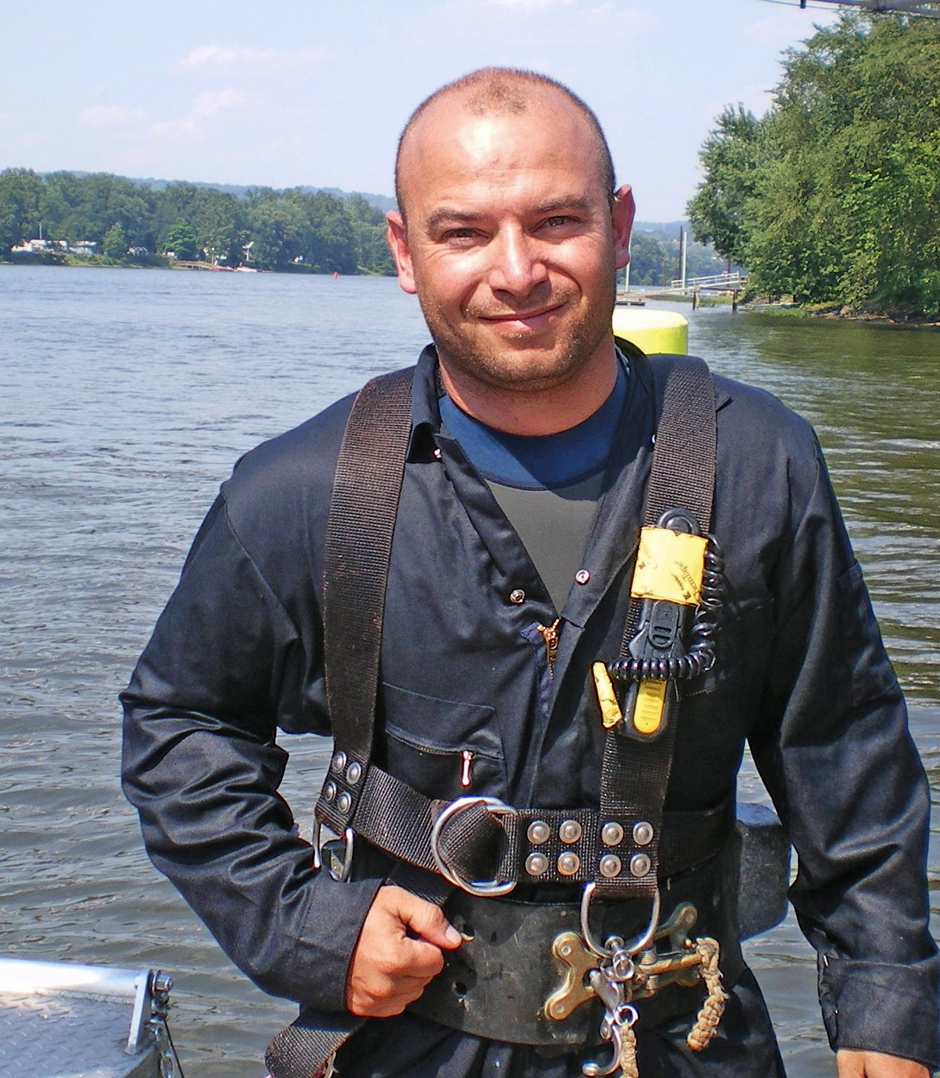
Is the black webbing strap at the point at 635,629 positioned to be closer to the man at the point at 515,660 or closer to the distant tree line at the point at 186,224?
the man at the point at 515,660

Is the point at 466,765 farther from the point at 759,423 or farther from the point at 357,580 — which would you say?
the point at 759,423

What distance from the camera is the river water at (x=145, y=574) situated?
5.30m

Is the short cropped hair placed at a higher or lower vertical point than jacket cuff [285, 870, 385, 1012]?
higher

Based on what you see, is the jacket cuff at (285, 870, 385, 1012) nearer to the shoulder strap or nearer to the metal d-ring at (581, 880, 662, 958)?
the shoulder strap

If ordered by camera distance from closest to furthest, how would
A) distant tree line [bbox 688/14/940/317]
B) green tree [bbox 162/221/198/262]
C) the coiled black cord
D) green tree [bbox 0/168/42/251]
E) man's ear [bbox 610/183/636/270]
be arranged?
the coiled black cord, man's ear [bbox 610/183/636/270], distant tree line [bbox 688/14/940/317], green tree [bbox 0/168/42/251], green tree [bbox 162/221/198/262]

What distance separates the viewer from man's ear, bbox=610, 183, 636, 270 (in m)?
2.43

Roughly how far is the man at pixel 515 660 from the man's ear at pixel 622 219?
8cm

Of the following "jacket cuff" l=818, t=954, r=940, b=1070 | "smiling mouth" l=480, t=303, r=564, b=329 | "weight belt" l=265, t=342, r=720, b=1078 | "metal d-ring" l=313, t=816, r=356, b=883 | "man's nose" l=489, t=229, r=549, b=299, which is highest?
"man's nose" l=489, t=229, r=549, b=299

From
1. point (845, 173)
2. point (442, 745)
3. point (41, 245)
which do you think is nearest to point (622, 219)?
point (442, 745)

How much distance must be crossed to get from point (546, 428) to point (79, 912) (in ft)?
13.1

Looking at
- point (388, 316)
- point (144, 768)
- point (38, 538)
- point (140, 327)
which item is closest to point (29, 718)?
point (38, 538)

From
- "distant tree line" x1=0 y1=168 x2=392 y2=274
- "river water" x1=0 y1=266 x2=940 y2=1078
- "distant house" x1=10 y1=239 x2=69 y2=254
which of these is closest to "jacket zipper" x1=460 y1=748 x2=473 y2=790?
"river water" x1=0 y1=266 x2=940 y2=1078

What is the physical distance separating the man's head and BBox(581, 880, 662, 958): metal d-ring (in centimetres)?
74

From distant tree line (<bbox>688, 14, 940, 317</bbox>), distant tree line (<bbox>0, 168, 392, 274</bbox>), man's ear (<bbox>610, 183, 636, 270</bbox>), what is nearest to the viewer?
man's ear (<bbox>610, 183, 636, 270</bbox>)
